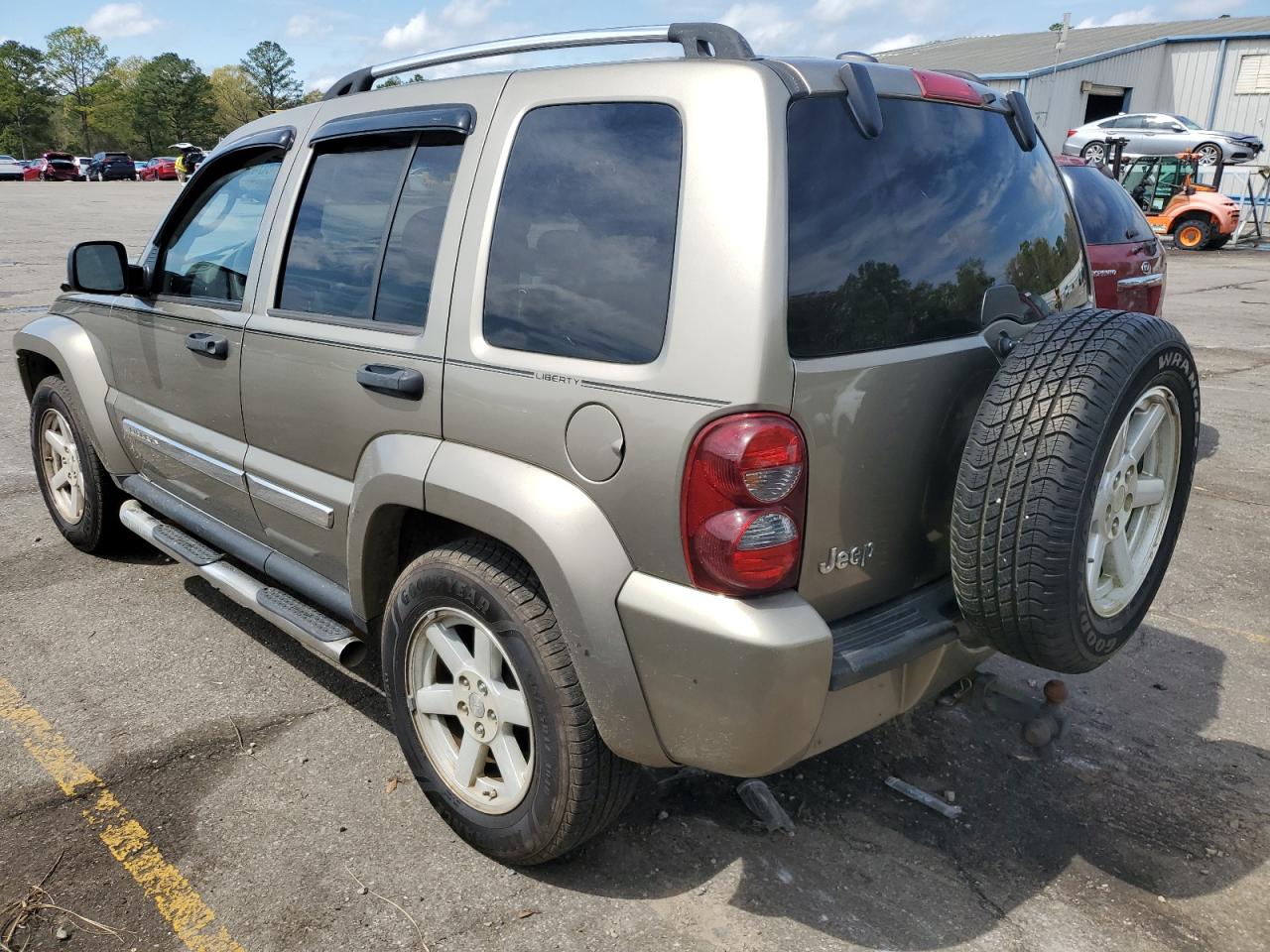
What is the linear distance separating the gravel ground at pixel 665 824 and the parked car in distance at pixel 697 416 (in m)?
0.29

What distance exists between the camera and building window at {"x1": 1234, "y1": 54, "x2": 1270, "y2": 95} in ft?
117

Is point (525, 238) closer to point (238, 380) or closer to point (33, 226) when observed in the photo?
point (238, 380)

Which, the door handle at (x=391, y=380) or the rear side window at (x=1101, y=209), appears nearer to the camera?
the door handle at (x=391, y=380)

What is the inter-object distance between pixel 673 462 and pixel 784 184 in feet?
2.09

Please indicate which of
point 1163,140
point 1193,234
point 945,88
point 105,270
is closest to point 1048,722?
point 945,88

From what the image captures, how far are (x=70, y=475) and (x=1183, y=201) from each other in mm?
24965

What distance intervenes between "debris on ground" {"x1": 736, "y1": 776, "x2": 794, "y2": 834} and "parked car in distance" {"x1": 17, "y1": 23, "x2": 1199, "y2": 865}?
0.57m

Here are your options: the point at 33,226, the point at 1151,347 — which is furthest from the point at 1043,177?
the point at 33,226

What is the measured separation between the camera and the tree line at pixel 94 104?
91875 mm

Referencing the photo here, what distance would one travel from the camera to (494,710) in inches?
103

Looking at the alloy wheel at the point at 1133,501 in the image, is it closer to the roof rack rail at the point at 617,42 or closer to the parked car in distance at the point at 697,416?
the parked car in distance at the point at 697,416

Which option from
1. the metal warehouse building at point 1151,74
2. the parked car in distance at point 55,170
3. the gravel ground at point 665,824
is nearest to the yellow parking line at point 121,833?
the gravel ground at point 665,824

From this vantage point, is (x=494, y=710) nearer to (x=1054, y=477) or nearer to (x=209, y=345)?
(x=1054, y=477)

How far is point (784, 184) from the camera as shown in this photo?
212 cm
